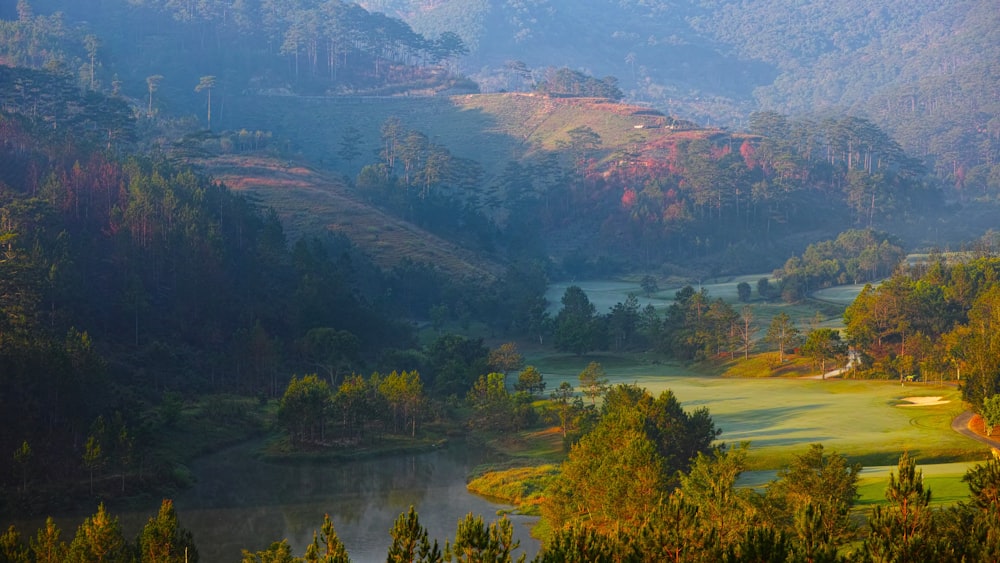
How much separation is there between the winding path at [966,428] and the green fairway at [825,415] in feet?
1.60

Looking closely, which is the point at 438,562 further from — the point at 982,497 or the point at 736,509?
the point at 982,497

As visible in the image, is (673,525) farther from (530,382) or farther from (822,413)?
(530,382)

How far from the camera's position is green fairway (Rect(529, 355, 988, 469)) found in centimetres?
5809

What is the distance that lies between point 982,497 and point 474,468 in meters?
37.0

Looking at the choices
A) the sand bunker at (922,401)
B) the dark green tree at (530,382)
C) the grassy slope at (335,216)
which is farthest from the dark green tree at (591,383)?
the grassy slope at (335,216)

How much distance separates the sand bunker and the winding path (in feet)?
14.6

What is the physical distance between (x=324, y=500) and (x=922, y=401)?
39.8 metres

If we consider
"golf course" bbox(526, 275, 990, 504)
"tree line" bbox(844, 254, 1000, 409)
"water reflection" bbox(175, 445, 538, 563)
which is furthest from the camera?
"tree line" bbox(844, 254, 1000, 409)

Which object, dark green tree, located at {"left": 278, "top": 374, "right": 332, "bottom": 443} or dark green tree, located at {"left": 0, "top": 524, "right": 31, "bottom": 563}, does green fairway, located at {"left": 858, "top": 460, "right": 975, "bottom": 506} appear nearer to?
dark green tree, located at {"left": 0, "top": 524, "right": 31, "bottom": 563}

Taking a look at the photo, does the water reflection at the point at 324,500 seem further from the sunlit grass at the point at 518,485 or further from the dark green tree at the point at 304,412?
the dark green tree at the point at 304,412

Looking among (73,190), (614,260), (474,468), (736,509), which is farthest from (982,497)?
(614,260)

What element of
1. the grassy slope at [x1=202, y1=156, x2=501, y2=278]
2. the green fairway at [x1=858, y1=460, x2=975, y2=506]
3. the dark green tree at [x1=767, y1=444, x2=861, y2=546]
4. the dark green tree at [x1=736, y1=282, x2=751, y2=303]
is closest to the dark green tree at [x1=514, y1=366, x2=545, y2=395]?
the green fairway at [x1=858, y1=460, x2=975, y2=506]

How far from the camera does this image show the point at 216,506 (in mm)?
56906

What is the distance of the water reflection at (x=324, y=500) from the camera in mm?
51125
